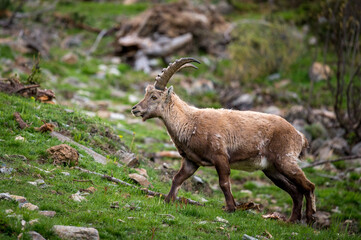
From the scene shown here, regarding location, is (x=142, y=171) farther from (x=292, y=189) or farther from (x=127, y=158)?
(x=292, y=189)

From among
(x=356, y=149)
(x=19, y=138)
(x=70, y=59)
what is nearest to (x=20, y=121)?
(x=19, y=138)

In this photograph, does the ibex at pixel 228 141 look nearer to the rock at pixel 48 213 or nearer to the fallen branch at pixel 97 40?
the rock at pixel 48 213

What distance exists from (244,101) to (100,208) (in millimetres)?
14515

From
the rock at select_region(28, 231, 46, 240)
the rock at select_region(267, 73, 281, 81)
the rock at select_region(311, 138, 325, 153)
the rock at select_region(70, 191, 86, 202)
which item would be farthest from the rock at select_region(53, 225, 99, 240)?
the rock at select_region(267, 73, 281, 81)

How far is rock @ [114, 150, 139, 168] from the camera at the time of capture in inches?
410

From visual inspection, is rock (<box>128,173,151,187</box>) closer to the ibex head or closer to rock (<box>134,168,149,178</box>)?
rock (<box>134,168,149,178</box>)

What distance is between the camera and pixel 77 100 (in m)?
18.2

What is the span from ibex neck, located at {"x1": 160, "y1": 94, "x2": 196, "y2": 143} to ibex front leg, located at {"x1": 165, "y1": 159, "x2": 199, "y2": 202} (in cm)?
52

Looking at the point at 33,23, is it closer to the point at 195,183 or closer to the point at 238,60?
the point at 238,60

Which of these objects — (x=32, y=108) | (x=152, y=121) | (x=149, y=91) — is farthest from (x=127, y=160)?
(x=152, y=121)

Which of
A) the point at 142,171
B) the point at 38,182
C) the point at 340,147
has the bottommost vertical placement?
the point at 340,147

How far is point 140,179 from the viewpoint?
31.3ft

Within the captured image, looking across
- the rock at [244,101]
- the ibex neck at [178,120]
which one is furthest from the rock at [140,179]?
the rock at [244,101]

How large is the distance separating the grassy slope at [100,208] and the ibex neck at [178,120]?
1380mm
